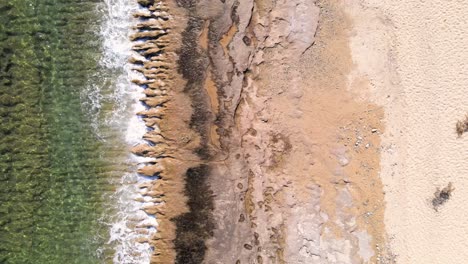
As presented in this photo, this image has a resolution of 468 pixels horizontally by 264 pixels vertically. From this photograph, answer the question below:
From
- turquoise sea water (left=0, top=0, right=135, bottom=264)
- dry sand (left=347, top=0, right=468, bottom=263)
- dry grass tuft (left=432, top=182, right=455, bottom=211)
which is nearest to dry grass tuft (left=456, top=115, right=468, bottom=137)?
dry sand (left=347, top=0, right=468, bottom=263)

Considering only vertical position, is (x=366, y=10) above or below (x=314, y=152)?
above

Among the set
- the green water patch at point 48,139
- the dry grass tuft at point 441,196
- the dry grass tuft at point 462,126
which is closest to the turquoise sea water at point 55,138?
the green water patch at point 48,139

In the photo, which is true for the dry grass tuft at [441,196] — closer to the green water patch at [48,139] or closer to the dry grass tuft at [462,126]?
the dry grass tuft at [462,126]

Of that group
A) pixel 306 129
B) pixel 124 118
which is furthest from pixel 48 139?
pixel 306 129

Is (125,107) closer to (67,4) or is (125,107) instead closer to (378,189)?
(67,4)

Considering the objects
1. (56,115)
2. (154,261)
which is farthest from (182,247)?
(56,115)

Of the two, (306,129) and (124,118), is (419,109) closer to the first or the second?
(306,129)
